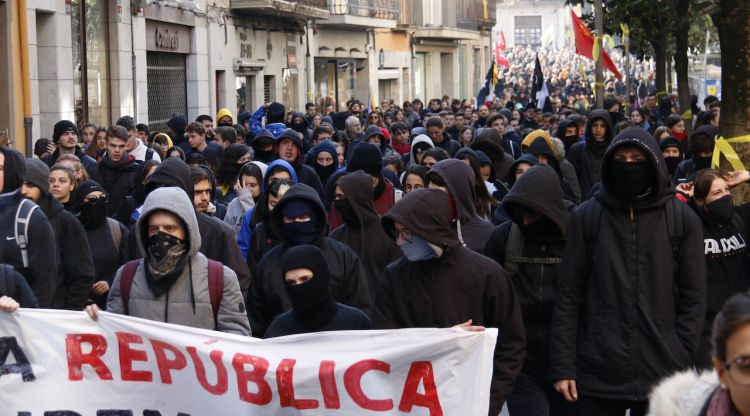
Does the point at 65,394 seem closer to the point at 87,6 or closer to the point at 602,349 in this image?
the point at 602,349

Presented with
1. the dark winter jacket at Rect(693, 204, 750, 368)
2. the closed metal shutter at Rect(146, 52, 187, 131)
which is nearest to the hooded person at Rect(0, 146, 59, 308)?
the dark winter jacket at Rect(693, 204, 750, 368)

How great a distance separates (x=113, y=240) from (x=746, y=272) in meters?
3.42

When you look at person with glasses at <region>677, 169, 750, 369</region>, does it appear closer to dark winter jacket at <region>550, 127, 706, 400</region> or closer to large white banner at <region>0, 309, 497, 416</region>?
dark winter jacket at <region>550, 127, 706, 400</region>

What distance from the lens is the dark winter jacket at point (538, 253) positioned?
19.1ft

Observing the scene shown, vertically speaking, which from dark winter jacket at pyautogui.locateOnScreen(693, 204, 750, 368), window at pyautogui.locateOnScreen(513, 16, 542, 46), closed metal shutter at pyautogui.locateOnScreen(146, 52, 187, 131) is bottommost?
dark winter jacket at pyautogui.locateOnScreen(693, 204, 750, 368)

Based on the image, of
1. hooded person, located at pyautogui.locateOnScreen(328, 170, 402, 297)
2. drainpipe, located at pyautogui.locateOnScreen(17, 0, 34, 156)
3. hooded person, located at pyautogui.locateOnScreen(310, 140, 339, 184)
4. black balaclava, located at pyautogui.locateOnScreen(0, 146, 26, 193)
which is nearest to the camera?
black balaclava, located at pyautogui.locateOnScreen(0, 146, 26, 193)

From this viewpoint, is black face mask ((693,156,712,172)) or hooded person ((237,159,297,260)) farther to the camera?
black face mask ((693,156,712,172))

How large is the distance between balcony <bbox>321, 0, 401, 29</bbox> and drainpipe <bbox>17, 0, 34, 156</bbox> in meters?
19.7

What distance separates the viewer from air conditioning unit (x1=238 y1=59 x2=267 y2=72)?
1117 inches

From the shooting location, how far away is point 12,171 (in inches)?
→ 247

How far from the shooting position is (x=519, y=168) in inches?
373

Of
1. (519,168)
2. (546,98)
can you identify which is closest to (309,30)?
(546,98)

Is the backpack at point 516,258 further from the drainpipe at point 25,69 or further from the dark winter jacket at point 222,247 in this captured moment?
the drainpipe at point 25,69

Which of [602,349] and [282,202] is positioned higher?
[282,202]
